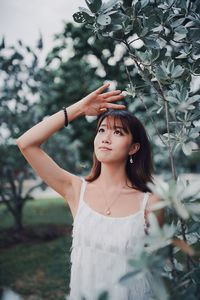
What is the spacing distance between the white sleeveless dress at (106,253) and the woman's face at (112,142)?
0.29m

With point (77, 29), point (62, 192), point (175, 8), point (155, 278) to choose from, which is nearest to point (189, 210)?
point (155, 278)

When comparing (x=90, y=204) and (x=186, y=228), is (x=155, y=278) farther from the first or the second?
(x=90, y=204)

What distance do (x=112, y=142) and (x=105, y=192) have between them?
265 millimetres

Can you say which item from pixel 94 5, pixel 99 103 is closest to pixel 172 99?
pixel 94 5

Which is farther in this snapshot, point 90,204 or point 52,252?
point 52,252

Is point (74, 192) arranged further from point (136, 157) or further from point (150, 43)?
point (150, 43)

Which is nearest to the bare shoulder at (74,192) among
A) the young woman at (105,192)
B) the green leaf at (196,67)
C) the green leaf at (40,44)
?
the young woman at (105,192)

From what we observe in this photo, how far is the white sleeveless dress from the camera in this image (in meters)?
1.80

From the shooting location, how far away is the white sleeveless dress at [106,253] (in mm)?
1805

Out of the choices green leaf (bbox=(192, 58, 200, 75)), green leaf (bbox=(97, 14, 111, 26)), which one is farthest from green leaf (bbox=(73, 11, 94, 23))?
green leaf (bbox=(192, 58, 200, 75))

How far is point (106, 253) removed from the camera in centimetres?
183

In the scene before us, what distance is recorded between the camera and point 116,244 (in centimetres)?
181

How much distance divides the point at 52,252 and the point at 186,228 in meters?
5.07

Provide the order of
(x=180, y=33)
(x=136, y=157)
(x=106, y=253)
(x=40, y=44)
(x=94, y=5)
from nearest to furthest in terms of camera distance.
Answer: (x=94, y=5) < (x=180, y=33) < (x=106, y=253) < (x=136, y=157) < (x=40, y=44)
